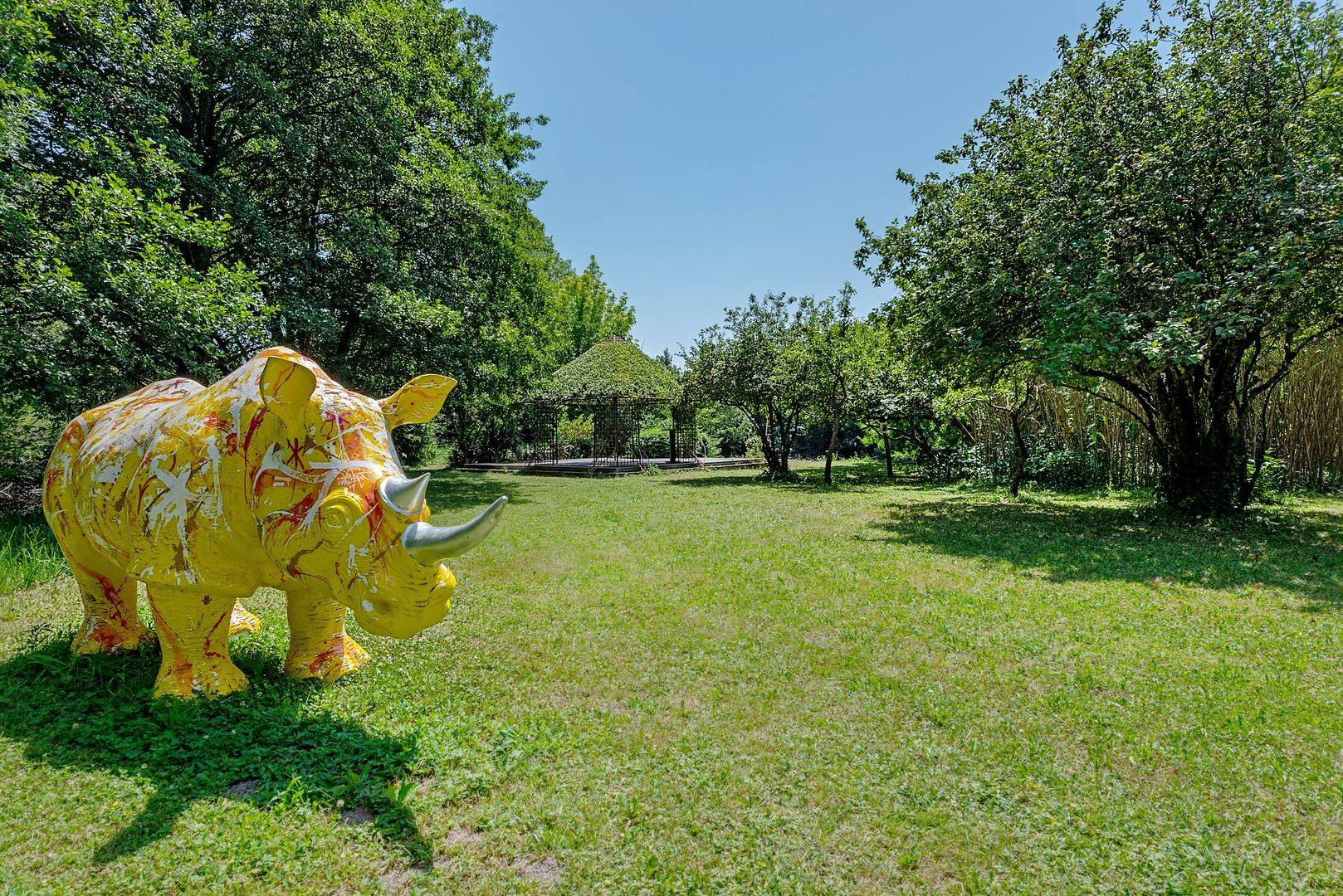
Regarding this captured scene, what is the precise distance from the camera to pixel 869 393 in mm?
18672

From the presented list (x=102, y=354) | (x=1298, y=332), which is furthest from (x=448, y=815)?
(x=1298, y=332)

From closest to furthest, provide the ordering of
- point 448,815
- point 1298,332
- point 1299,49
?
point 448,815
point 1299,49
point 1298,332

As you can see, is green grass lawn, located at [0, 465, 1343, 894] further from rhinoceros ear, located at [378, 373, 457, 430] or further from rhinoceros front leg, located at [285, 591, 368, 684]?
rhinoceros ear, located at [378, 373, 457, 430]

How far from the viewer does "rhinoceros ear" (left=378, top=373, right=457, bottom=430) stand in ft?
12.7

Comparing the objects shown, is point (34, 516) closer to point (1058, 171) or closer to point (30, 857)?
point (30, 857)

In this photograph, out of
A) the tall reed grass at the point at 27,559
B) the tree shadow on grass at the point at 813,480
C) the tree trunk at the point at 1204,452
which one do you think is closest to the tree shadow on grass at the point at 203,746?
the tall reed grass at the point at 27,559

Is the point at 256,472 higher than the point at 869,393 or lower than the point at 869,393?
lower

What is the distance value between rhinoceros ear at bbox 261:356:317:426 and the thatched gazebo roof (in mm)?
18147

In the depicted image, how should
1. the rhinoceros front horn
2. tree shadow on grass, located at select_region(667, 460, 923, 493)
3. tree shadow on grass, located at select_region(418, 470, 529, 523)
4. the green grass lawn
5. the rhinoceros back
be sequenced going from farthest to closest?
tree shadow on grass, located at select_region(667, 460, 923, 493) < tree shadow on grass, located at select_region(418, 470, 529, 523) < the rhinoceros back < the green grass lawn < the rhinoceros front horn

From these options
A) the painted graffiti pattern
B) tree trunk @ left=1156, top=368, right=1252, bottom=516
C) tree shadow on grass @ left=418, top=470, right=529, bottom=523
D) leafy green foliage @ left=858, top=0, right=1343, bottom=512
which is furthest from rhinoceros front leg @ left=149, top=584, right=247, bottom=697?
tree trunk @ left=1156, top=368, right=1252, bottom=516

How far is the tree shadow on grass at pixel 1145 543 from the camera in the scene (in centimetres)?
700

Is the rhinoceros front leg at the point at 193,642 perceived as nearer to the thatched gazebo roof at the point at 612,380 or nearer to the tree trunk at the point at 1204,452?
the tree trunk at the point at 1204,452

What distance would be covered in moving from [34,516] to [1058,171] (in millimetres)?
18527

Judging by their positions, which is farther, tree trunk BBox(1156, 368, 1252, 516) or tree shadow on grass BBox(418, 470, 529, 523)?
tree shadow on grass BBox(418, 470, 529, 523)
